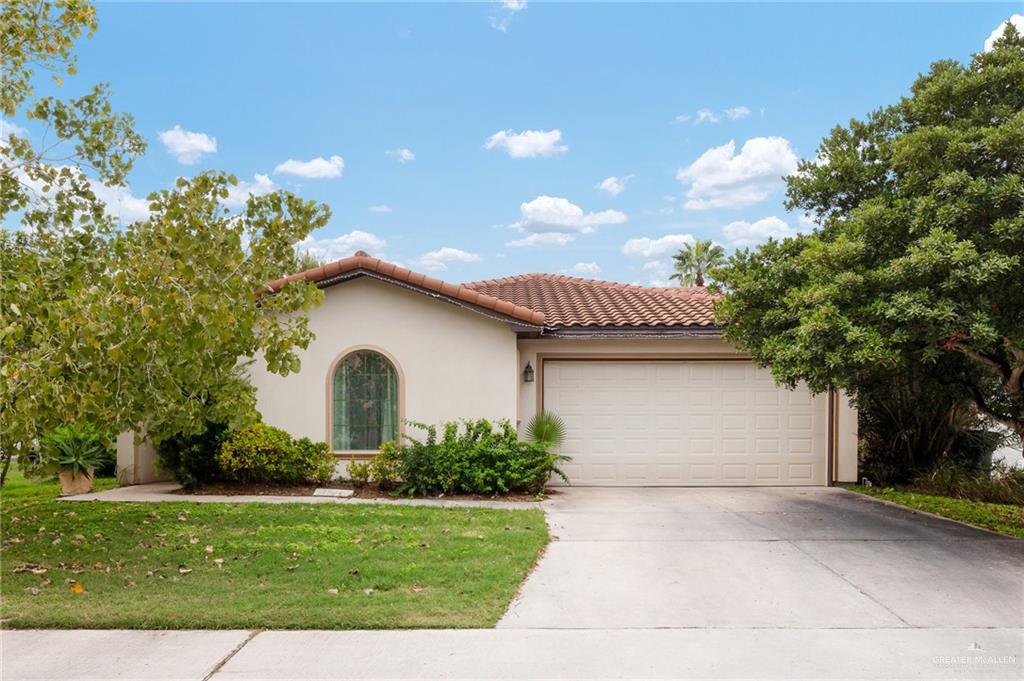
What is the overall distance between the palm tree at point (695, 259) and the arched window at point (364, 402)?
23463 mm

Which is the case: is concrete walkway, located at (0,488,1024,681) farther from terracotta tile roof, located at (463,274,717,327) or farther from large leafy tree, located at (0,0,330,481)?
terracotta tile roof, located at (463,274,717,327)

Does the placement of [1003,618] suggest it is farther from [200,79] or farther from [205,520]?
[200,79]

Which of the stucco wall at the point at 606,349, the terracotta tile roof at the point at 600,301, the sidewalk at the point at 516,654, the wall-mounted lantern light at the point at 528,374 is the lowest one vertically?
the sidewalk at the point at 516,654

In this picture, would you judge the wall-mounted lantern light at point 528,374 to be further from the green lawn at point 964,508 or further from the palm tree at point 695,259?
the palm tree at point 695,259

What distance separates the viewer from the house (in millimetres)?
11477

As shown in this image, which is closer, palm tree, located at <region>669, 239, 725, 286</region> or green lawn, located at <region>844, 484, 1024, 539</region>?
green lawn, located at <region>844, 484, 1024, 539</region>

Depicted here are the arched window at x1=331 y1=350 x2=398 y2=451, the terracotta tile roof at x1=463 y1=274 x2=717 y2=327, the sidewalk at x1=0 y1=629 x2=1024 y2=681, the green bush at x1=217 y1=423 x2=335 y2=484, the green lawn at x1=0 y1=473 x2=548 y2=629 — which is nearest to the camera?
the sidewalk at x1=0 y1=629 x2=1024 y2=681

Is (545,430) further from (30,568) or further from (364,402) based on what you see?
(30,568)

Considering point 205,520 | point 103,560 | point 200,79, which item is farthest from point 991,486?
point 200,79

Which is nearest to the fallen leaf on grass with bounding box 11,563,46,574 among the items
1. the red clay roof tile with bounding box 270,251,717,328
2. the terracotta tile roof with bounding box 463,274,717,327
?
the red clay roof tile with bounding box 270,251,717,328

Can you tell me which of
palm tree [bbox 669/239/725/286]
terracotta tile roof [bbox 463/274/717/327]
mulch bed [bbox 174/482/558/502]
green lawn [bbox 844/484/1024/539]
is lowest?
green lawn [bbox 844/484/1024/539]

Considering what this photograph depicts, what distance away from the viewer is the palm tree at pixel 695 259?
3278 cm

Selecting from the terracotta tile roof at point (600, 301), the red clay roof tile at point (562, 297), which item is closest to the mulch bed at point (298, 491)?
the red clay roof tile at point (562, 297)

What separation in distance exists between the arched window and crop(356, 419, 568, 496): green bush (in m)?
0.56
